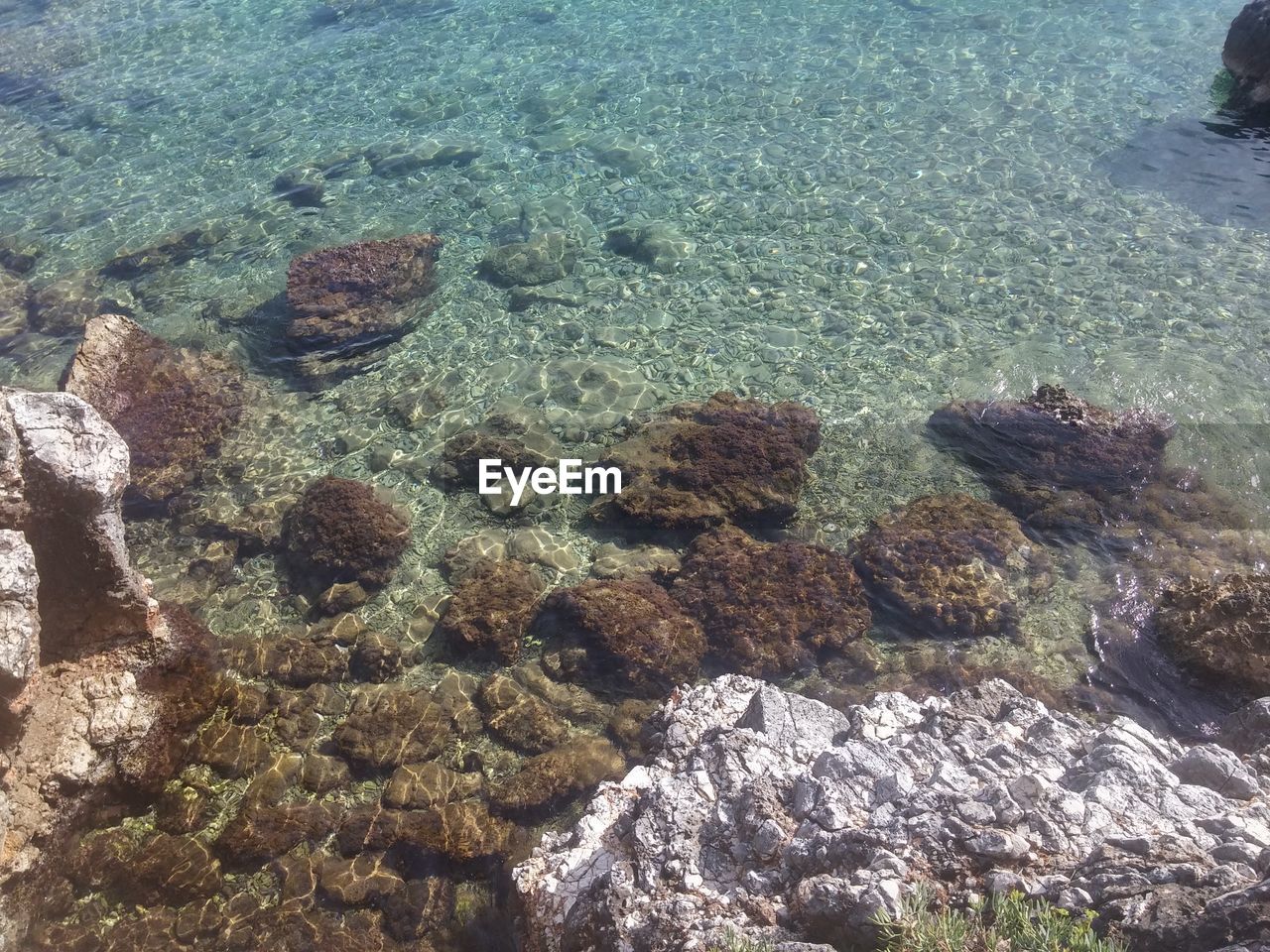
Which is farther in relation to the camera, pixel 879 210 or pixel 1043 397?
pixel 879 210

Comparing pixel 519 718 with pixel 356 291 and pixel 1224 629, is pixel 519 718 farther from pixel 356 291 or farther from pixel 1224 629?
pixel 356 291

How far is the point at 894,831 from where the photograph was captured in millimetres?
4836

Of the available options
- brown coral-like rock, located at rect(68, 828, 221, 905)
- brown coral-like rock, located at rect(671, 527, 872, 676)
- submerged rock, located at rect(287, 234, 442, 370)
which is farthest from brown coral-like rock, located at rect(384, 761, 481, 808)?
submerged rock, located at rect(287, 234, 442, 370)

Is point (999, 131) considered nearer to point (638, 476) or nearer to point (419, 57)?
point (638, 476)

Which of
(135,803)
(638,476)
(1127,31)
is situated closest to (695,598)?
(638,476)

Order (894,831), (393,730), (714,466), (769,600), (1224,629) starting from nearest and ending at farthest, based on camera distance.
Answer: (894,831)
(1224,629)
(393,730)
(769,600)
(714,466)

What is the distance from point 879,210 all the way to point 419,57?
1333cm

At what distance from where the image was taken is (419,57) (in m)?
20.4

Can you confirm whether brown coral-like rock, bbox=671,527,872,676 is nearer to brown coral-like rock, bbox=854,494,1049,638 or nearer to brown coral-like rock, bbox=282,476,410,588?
brown coral-like rock, bbox=854,494,1049,638

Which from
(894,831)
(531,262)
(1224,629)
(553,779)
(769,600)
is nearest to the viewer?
(894,831)

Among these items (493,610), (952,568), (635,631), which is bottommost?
(493,610)

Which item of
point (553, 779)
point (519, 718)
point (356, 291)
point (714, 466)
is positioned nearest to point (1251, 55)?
point (714, 466)

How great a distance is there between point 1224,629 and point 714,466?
5.42 meters

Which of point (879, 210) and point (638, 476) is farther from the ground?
point (879, 210)
